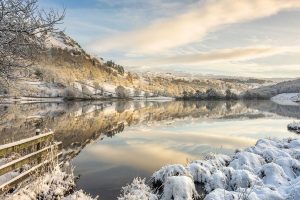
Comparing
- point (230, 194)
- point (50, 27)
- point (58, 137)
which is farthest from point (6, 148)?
point (58, 137)

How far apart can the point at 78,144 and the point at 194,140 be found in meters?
9.22

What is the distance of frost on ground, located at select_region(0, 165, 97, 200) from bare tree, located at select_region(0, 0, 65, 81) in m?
3.70

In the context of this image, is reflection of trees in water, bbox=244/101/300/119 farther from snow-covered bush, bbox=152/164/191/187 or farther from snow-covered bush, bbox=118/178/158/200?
snow-covered bush, bbox=118/178/158/200

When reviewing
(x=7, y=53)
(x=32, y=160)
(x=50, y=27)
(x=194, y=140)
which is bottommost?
(x=194, y=140)

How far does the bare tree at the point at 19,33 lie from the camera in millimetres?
12914

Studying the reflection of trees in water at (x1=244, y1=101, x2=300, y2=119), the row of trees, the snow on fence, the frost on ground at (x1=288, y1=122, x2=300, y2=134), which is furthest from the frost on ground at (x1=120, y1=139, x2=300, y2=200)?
the row of trees

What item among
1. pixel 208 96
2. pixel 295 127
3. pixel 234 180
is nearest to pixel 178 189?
pixel 234 180

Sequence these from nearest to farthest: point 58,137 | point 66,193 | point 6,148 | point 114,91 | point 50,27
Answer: point 6,148 → point 50,27 → point 66,193 → point 58,137 → point 114,91

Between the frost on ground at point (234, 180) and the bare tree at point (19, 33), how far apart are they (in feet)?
18.4

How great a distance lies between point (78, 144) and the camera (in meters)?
30.2

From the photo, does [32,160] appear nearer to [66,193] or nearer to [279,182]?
[66,193]

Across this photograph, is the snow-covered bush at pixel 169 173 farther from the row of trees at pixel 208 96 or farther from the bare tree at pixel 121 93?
the row of trees at pixel 208 96

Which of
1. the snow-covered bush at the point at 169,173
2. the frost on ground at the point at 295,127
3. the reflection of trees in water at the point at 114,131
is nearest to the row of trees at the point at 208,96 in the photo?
the frost on ground at the point at 295,127

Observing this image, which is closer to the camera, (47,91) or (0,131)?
(0,131)
